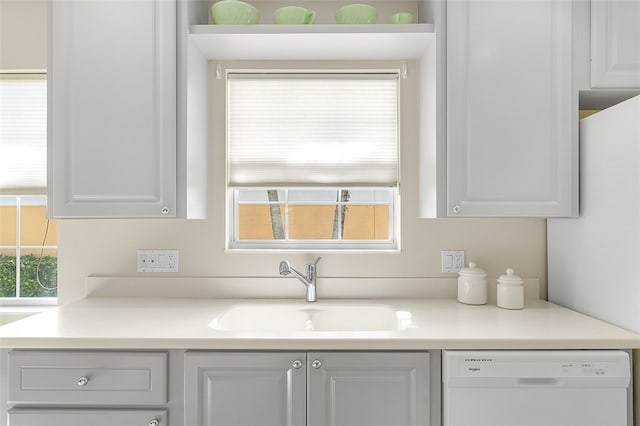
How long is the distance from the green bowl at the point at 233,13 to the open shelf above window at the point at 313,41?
2.9 inches

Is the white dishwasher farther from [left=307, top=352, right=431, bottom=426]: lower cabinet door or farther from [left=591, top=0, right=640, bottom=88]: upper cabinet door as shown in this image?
[left=591, top=0, right=640, bottom=88]: upper cabinet door

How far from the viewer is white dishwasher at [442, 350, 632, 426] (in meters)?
1.32

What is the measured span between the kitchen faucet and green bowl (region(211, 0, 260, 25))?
1.07 meters

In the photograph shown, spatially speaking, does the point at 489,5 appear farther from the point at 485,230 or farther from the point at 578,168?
the point at 485,230

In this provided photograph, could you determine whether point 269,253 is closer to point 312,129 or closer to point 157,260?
point 157,260

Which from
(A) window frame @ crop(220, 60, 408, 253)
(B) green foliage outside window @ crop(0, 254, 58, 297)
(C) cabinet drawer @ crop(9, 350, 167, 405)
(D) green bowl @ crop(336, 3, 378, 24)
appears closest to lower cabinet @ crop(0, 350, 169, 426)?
(C) cabinet drawer @ crop(9, 350, 167, 405)

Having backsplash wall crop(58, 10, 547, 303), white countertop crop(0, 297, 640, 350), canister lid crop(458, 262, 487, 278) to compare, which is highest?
backsplash wall crop(58, 10, 547, 303)

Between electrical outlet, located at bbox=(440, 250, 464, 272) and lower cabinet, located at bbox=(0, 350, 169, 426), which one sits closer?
lower cabinet, located at bbox=(0, 350, 169, 426)

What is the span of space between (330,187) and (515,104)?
90 centimetres

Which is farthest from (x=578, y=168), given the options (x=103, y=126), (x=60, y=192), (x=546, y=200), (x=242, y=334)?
(x=60, y=192)

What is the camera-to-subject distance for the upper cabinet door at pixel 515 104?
163 cm

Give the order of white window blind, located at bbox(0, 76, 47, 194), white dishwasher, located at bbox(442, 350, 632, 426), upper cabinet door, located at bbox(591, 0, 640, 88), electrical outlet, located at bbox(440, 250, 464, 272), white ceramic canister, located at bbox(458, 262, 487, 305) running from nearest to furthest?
white dishwasher, located at bbox(442, 350, 632, 426) < upper cabinet door, located at bbox(591, 0, 640, 88) < white ceramic canister, located at bbox(458, 262, 487, 305) < electrical outlet, located at bbox(440, 250, 464, 272) < white window blind, located at bbox(0, 76, 47, 194)

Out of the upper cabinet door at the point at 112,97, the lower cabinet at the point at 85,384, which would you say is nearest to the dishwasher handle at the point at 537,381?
the lower cabinet at the point at 85,384

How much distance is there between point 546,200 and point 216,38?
150 centimetres
